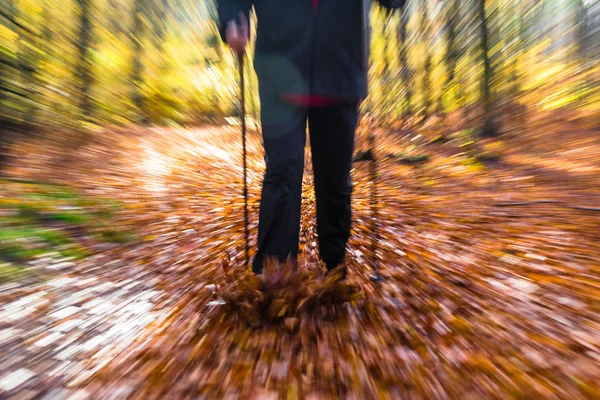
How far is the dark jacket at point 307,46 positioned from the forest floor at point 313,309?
921 mm

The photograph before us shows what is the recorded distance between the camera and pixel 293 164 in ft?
6.34

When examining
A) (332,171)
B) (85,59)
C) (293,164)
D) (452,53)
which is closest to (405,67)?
(452,53)

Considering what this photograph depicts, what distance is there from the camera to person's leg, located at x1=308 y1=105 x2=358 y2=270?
1994 millimetres

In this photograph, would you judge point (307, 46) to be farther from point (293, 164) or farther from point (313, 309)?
point (313, 309)

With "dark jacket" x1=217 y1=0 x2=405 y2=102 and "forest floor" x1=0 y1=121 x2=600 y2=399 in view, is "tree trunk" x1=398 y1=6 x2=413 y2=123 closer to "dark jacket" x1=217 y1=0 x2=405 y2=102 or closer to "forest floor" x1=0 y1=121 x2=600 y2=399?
"forest floor" x1=0 y1=121 x2=600 y2=399

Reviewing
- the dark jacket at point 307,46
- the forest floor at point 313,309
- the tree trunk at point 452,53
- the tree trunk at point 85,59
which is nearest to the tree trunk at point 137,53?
the tree trunk at point 85,59

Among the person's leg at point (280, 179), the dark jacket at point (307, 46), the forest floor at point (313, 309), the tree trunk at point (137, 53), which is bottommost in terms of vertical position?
the forest floor at point (313, 309)

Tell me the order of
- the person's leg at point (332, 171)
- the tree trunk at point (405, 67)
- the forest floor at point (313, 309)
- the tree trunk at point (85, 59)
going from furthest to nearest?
the tree trunk at point (405, 67), the tree trunk at point (85, 59), the person's leg at point (332, 171), the forest floor at point (313, 309)

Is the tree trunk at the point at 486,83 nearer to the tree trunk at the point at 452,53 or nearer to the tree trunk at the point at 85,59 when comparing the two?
the tree trunk at the point at 452,53

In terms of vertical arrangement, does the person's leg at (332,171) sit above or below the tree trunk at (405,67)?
below

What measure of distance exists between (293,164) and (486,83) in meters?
5.04

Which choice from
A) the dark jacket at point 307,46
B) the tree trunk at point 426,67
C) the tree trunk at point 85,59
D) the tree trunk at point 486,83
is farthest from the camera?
the tree trunk at point 426,67

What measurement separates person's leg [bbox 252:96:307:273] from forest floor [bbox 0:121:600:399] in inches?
10.3

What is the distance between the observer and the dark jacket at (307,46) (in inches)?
73.6
